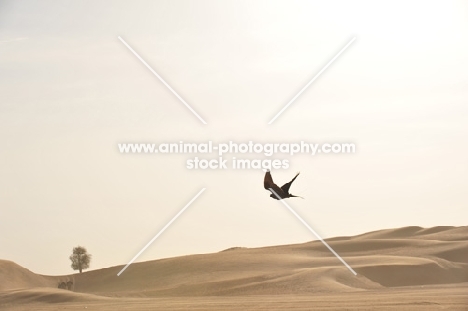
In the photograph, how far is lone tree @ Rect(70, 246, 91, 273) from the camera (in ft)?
41.2

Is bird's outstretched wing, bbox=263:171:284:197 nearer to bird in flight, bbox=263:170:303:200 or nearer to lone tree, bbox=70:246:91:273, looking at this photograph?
bird in flight, bbox=263:170:303:200

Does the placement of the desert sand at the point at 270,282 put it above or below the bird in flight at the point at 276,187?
below

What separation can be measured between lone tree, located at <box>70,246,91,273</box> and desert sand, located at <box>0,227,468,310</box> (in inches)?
25.5

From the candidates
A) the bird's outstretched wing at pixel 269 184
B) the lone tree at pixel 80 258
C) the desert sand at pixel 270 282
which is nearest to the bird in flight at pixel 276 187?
the bird's outstretched wing at pixel 269 184

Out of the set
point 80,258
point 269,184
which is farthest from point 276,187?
point 80,258

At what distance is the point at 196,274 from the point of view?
1622 cm

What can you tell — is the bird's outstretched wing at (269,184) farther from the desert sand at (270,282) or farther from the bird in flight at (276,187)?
the desert sand at (270,282)

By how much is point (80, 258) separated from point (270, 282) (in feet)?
12.1

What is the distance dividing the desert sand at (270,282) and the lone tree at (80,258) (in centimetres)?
65

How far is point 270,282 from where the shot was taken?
14.5m

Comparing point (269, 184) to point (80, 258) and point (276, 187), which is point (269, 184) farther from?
point (80, 258)

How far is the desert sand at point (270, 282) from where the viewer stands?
39.7ft

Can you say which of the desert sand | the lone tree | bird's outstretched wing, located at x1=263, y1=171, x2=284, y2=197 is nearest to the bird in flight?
bird's outstretched wing, located at x1=263, y1=171, x2=284, y2=197

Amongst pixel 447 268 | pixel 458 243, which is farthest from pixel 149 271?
pixel 458 243
